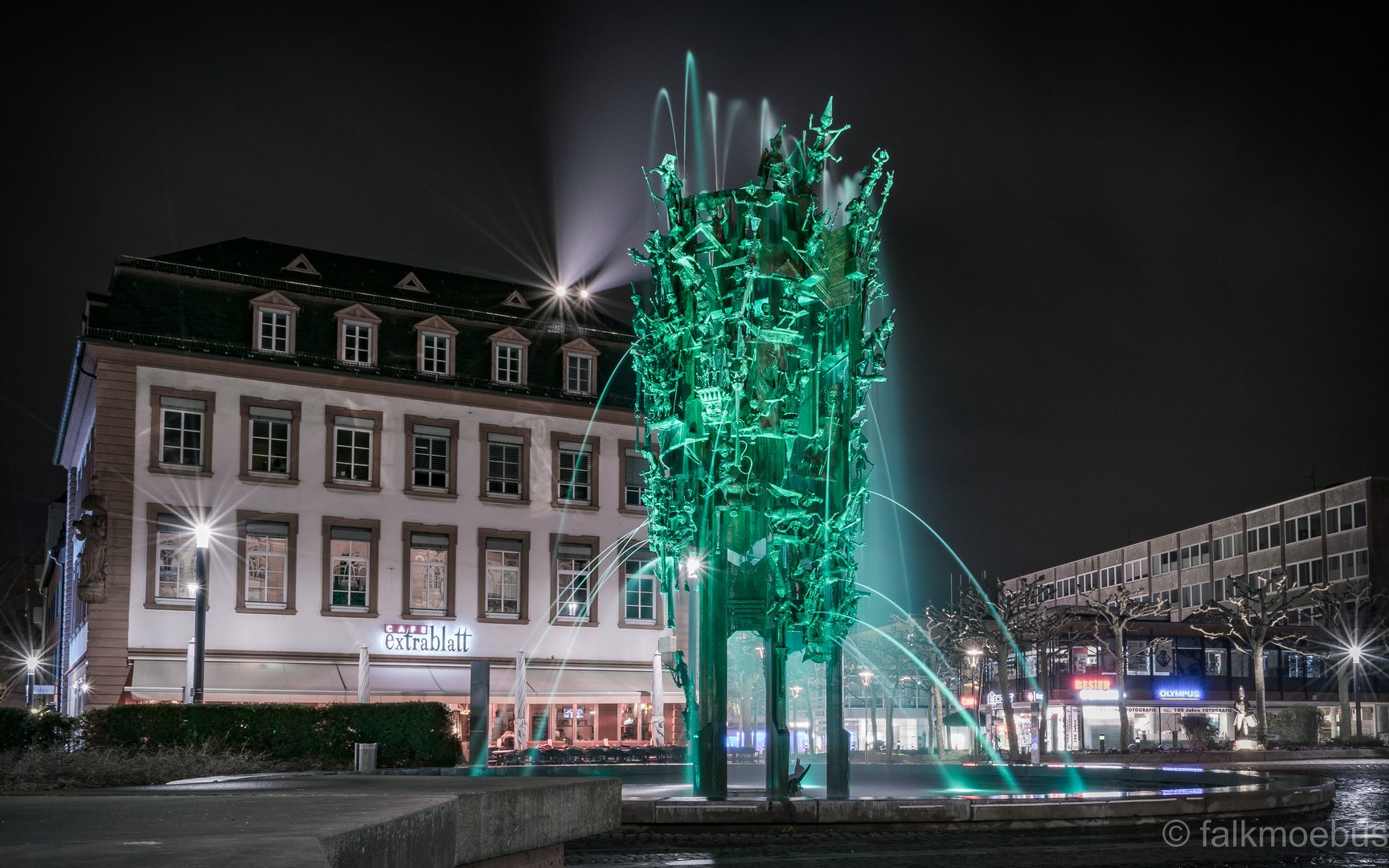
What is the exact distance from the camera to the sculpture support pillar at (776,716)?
17562 mm

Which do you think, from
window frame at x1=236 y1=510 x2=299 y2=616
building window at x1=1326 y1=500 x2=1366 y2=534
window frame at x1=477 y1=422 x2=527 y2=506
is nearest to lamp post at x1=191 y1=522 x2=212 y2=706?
window frame at x1=236 y1=510 x2=299 y2=616

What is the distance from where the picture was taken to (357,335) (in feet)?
143

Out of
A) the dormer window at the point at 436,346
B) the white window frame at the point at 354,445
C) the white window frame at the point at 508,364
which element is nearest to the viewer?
the white window frame at the point at 354,445

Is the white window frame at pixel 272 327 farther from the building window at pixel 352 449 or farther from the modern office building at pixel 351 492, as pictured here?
the building window at pixel 352 449

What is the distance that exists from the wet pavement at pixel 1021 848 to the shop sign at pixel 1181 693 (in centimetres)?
6181

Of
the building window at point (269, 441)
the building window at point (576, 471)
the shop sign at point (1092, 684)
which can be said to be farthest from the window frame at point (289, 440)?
the shop sign at point (1092, 684)

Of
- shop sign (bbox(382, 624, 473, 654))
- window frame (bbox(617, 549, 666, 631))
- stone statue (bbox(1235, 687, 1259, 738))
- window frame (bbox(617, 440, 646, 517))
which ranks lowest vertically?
stone statue (bbox(1235, 687, 1259, 738))

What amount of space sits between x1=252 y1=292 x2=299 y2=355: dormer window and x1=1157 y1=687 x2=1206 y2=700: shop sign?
177ft

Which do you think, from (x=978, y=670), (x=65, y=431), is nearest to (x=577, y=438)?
(x=65, y=431)

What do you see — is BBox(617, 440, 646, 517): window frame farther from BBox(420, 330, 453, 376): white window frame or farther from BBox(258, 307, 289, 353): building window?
BBox(258, 307, 289, 353): building window

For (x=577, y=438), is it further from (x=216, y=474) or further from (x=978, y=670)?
(x=978, y=670)

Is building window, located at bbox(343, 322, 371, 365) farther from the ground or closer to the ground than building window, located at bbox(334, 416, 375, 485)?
farther from the ground

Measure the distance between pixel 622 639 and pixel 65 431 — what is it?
73.8 ft

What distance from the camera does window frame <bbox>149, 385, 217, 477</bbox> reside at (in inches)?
1560
